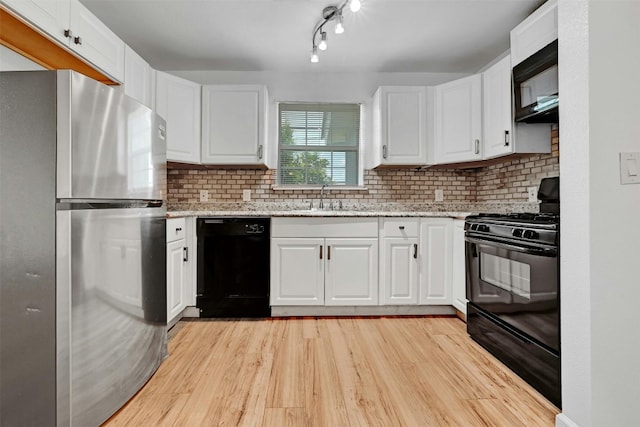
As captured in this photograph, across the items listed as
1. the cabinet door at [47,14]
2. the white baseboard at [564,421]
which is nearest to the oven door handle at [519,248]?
the white baseboard at [564,421]

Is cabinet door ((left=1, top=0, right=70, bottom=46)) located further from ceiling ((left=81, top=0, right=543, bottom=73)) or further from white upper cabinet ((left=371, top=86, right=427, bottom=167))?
white upper cabinet ((left=371, top=86, right=427, bottom=167))

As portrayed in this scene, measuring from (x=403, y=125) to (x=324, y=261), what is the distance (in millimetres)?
1513

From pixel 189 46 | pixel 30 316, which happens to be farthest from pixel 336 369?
pixel 189 46

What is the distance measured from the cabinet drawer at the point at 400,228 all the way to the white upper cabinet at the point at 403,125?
631 mm

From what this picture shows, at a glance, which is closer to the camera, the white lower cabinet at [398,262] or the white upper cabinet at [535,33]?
the white upper cabinet at [535,33]

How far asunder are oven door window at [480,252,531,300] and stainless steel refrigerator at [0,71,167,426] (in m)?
2.04

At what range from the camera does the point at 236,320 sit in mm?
2859

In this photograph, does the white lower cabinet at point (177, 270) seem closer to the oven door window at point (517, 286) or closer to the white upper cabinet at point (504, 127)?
the oven door window at point (517, 286)

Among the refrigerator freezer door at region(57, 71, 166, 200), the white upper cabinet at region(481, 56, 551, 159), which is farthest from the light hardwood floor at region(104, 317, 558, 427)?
the white upper cabinet at region(481, 56, 551, 159)

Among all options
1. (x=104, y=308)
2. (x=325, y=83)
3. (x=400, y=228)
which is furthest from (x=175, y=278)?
(x=325, y=83)

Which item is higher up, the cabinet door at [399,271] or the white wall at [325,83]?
the white wall at [325,83]

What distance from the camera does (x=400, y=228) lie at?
296 centimetres

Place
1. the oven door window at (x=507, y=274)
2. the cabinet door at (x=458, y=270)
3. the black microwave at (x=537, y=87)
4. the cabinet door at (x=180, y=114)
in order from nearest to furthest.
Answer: the oven door window at (x=507, y=274), the black microwave at (x=537, y=87), the cabinet door at (x=458, y=270), the cabinet door at (x=180, y=114)

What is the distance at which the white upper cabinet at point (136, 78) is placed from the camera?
2.50 m
